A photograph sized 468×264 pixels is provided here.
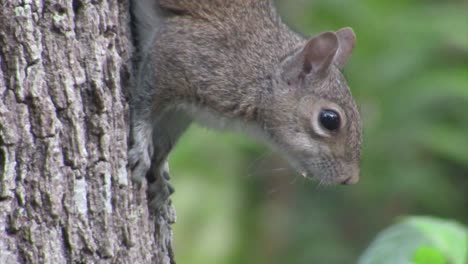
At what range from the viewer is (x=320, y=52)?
3.85m

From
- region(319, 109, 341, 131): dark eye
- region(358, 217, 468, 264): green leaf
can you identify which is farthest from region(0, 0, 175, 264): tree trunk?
region(319, 109, 341, 131): dark eye

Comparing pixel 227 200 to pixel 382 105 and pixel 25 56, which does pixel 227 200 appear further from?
pixel 25 56

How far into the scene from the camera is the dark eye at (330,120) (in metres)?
3.93

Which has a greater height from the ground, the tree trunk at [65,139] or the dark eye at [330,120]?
the tree trunk at [65,139]

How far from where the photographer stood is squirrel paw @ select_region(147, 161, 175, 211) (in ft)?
10.9

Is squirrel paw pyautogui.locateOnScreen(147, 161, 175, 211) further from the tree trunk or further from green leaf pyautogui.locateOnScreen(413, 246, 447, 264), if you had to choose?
green leaf pyautogui.locateOnScreen(413, 246, 447, 264)

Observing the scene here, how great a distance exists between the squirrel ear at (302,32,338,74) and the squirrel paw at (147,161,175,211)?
0.81 metres

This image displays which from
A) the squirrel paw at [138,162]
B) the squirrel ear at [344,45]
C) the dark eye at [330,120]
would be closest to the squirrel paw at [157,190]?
the squirrel paw at [138,162]

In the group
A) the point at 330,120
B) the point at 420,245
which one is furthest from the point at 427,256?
the point at 330,120

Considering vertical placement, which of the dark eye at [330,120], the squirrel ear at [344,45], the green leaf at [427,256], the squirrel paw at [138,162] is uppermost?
the squirrel ear at [344,45]

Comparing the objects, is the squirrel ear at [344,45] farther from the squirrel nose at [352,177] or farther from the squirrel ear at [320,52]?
the squirrel nose at [352,177]

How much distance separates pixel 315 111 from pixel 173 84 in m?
0.72

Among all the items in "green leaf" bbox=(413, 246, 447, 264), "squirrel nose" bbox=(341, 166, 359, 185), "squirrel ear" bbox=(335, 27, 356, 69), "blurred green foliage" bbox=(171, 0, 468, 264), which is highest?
"squirrel ear" bbox=(335, 27, 356, 69)

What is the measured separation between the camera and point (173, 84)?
3508 mm
